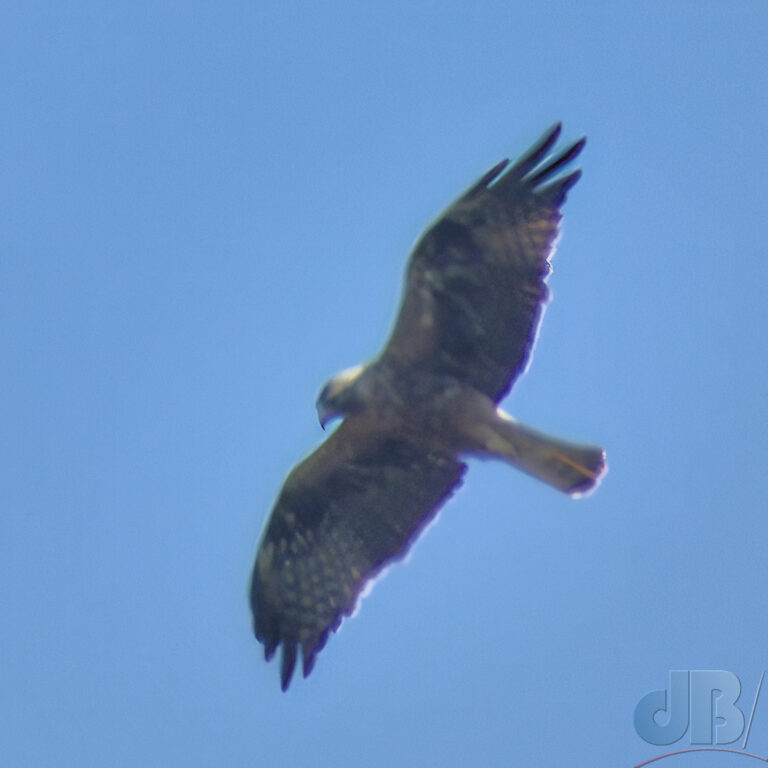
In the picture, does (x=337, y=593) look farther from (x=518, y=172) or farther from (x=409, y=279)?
(x=518, y=172)

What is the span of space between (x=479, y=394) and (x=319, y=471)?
4.11ft

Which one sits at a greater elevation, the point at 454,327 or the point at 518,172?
the point at 518,172

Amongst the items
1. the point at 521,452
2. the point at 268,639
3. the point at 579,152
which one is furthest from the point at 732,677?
the point at 579,152

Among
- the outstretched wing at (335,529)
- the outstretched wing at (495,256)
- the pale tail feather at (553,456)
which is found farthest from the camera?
the outstretched wing at (335,529)

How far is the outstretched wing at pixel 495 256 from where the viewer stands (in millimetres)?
7617

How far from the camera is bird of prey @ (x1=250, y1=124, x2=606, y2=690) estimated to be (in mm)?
7648

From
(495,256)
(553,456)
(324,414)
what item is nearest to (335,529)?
(324,414)

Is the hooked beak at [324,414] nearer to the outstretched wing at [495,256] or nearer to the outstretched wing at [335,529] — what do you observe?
the outstretched wing at [335,529]

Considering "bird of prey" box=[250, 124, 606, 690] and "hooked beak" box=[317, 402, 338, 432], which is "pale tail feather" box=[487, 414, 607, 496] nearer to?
"bird of prey" box=[250, 124, 606, 690]

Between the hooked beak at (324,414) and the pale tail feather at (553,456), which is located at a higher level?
the hooked beak at (324,414)

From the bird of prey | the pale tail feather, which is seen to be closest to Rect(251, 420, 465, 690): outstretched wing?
the bird of prey

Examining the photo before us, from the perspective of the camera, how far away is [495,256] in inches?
302

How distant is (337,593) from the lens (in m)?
8.56

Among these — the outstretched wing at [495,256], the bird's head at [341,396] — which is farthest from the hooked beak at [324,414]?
the outstretched wing at [495,256]
